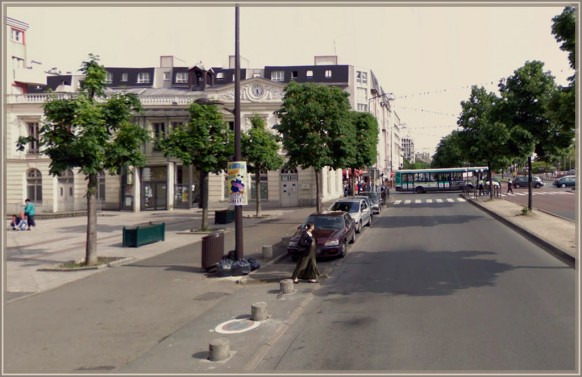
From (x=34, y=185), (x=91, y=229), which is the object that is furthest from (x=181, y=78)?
(x=91, y=229)

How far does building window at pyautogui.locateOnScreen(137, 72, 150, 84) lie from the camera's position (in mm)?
66125

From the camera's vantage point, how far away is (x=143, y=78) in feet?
218

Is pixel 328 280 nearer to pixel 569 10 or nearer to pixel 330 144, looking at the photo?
pixel 569 10

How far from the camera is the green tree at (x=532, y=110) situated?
86.5 ft

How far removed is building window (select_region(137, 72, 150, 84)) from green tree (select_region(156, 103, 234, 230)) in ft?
146

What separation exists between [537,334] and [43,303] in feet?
32.7

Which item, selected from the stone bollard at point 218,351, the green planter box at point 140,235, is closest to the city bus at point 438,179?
the green planter box at point 140,235

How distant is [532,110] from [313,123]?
11.6 meters

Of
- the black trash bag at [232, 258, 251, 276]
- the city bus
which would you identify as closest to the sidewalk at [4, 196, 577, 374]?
the black trash bag at [232, 258, 251, 276]

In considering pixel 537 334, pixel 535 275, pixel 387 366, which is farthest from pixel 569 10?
pixel 387 366

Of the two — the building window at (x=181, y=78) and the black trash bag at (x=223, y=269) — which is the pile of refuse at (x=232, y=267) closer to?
the black trash bag at (x=223, y=269)

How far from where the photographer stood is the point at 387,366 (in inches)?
271

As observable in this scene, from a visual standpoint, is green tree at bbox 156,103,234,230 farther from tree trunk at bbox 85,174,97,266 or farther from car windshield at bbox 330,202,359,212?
tree trunk at bbox 85,174,97,266

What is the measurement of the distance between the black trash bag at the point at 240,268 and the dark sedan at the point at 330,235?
2.65 m
